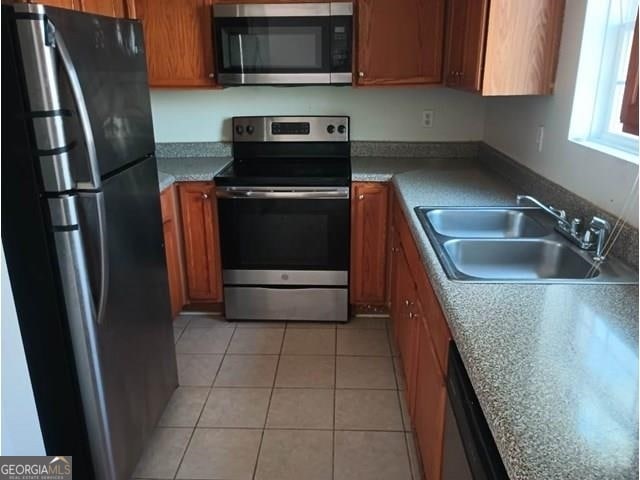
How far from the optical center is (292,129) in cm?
322

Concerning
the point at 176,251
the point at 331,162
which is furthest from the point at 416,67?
the point at 176,251

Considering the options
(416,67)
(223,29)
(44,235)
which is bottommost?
(44,235)

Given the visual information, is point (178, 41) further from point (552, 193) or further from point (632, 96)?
point (632, 96)

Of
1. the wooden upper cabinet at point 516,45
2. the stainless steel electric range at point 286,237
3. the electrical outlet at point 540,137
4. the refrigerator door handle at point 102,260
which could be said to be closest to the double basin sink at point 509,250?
the electrical outlet at point 540,137

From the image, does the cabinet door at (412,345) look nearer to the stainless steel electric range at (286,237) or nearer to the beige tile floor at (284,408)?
the beige tile floor at (284,408)

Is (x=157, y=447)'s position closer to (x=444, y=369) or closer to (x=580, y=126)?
(x=444, y=369)

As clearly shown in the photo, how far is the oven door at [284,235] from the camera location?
9.11ft

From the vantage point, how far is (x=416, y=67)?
Answer: 2.84 metres

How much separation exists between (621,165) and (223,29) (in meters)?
2.06

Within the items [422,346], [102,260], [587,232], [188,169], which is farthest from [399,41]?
[102,260]

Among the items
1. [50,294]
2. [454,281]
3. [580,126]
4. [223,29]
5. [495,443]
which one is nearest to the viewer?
[495,443]

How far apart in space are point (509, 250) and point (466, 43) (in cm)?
111

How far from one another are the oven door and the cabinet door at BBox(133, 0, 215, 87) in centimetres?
70

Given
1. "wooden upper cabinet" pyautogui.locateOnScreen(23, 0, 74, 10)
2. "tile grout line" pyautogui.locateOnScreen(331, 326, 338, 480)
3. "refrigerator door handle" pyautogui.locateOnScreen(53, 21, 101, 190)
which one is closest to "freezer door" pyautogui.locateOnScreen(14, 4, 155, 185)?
"refrigerator door handle" pyautogui.locateOnScreen(53, 21, 101, 190)
